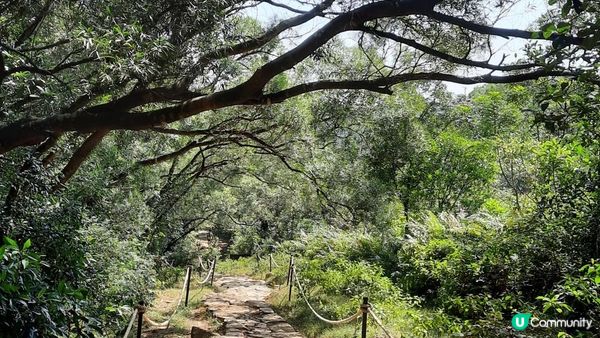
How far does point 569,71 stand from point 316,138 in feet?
19.7

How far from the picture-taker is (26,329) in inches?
104

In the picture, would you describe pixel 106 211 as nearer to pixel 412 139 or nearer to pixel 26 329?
pixel 26 329

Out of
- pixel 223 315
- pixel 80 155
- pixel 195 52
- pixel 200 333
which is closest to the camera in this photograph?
pixel 195 52

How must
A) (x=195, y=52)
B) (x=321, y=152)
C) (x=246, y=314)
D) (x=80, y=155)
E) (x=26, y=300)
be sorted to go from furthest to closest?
(x=321, y=152)
(x=246, y=314)
(x=80, y=155)
(x=195, y=52)
(x=26, y=300)

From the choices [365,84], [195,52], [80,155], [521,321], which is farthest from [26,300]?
[80,155]

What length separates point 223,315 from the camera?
9398 millimetres

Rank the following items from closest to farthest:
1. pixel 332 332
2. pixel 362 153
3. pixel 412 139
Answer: pixel 332 332 → pixel 412 139 → pixel 362 153

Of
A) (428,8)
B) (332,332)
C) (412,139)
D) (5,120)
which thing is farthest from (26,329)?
(412,139)

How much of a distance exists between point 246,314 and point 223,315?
517mm

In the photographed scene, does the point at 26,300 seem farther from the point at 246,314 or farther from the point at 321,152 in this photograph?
the point at 321,152

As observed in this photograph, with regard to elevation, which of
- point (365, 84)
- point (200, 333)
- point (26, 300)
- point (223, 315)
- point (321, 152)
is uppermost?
point (321, 152)

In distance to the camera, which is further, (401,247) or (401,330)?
(401,247)

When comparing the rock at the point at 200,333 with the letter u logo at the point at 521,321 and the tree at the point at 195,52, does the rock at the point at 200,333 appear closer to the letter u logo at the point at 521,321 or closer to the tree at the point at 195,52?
the tree at the point at 195,52

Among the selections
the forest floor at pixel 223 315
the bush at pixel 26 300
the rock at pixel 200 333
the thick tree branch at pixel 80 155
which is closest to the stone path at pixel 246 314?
the forest floor at pixel 223 315
